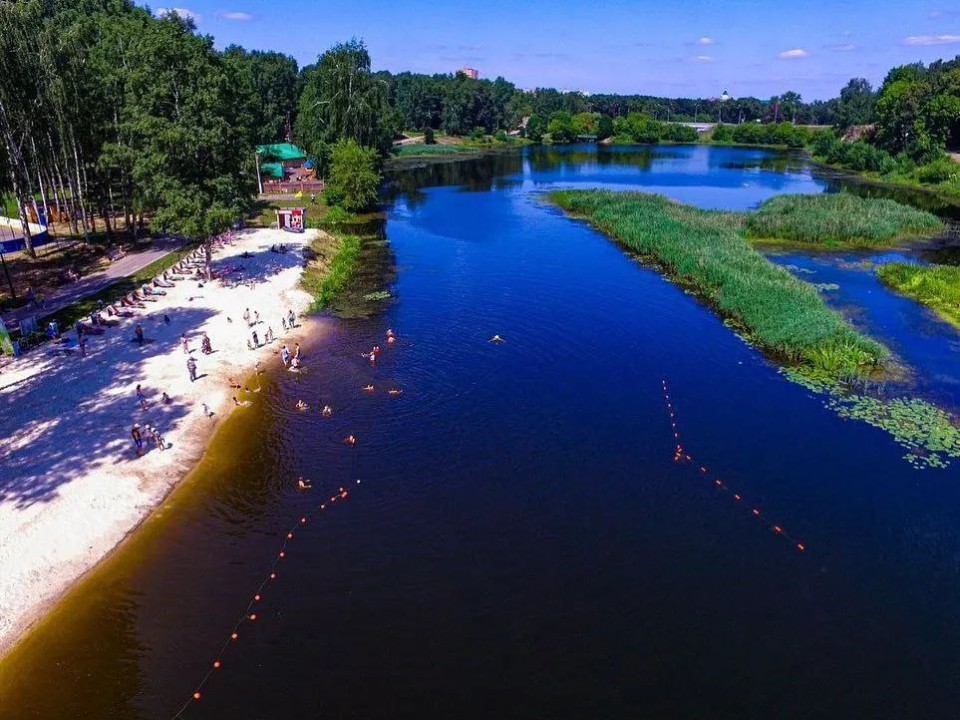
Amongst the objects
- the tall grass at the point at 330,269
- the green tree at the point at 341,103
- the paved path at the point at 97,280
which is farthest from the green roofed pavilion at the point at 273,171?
the paved path at the point at 97,280

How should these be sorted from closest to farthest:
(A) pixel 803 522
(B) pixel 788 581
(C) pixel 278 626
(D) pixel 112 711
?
(D) pixel 112 711
(C) pixel 278 626
(B) pixel 788 581
(A) pixel 803 522

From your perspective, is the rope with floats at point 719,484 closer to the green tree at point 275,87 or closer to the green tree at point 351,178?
the green tree at point 351,178

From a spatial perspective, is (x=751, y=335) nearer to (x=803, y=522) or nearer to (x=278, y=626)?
(x=803, y=522)

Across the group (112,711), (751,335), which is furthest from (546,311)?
(112,711)

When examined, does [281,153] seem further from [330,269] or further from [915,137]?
[915,137]

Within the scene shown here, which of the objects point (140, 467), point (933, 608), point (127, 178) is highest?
point (127, 178)

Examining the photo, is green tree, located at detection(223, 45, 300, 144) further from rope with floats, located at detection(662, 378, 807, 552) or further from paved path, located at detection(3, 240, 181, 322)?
rope with floats, located at detection(662, 378, 807, 552)

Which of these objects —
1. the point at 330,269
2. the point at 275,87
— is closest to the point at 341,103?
the point at 330,269
